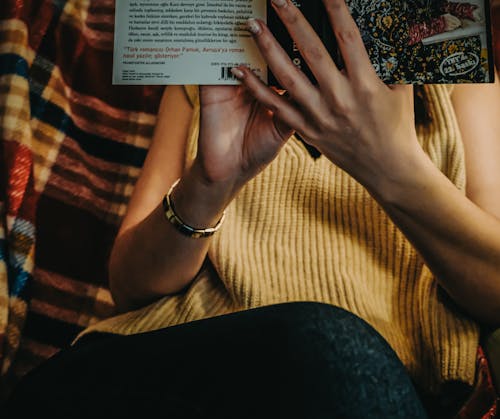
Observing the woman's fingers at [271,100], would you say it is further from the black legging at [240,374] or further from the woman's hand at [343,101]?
the black legging at [240,374]

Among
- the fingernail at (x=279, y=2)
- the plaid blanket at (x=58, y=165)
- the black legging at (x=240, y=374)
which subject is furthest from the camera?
the plaid blanket at (x=58, y=165)

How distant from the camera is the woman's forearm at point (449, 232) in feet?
1.92

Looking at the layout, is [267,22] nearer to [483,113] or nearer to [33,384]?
[483,113]

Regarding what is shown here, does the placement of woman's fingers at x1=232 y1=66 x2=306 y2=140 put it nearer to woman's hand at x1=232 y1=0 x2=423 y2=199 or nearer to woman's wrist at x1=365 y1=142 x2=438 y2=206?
woman's hand at x1=232 y1=0 x2=423 y2=199

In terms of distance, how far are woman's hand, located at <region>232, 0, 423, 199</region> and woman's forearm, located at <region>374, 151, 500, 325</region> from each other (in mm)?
27

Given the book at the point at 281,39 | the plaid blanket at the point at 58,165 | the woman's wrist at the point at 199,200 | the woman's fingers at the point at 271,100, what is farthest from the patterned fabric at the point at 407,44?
the plaid blanket at the point at 58,165

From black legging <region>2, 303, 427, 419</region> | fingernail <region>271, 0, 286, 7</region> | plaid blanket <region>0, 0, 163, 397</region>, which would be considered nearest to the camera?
black legging <region>2, 303, 427, 419</region>

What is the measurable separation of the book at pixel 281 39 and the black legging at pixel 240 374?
289 millimetres

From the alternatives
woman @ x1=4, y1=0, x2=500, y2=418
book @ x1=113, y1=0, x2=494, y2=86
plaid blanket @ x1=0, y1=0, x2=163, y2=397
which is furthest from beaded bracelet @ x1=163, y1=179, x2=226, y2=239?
plaid blanket @ x1=0, y1=0, x2=163, y2=397

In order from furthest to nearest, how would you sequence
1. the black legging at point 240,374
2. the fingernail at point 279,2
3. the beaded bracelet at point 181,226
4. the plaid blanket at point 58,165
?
the plaid blanket at point 58,165, the beaded bracelet at point 181,226, the fingernail at point 279,2, the black legging at point 240,374

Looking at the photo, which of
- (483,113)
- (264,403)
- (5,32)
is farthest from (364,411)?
(5,32)

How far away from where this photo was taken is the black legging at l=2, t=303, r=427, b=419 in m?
0.41

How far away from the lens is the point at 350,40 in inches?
21.5

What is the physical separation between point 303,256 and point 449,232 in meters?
0.21
